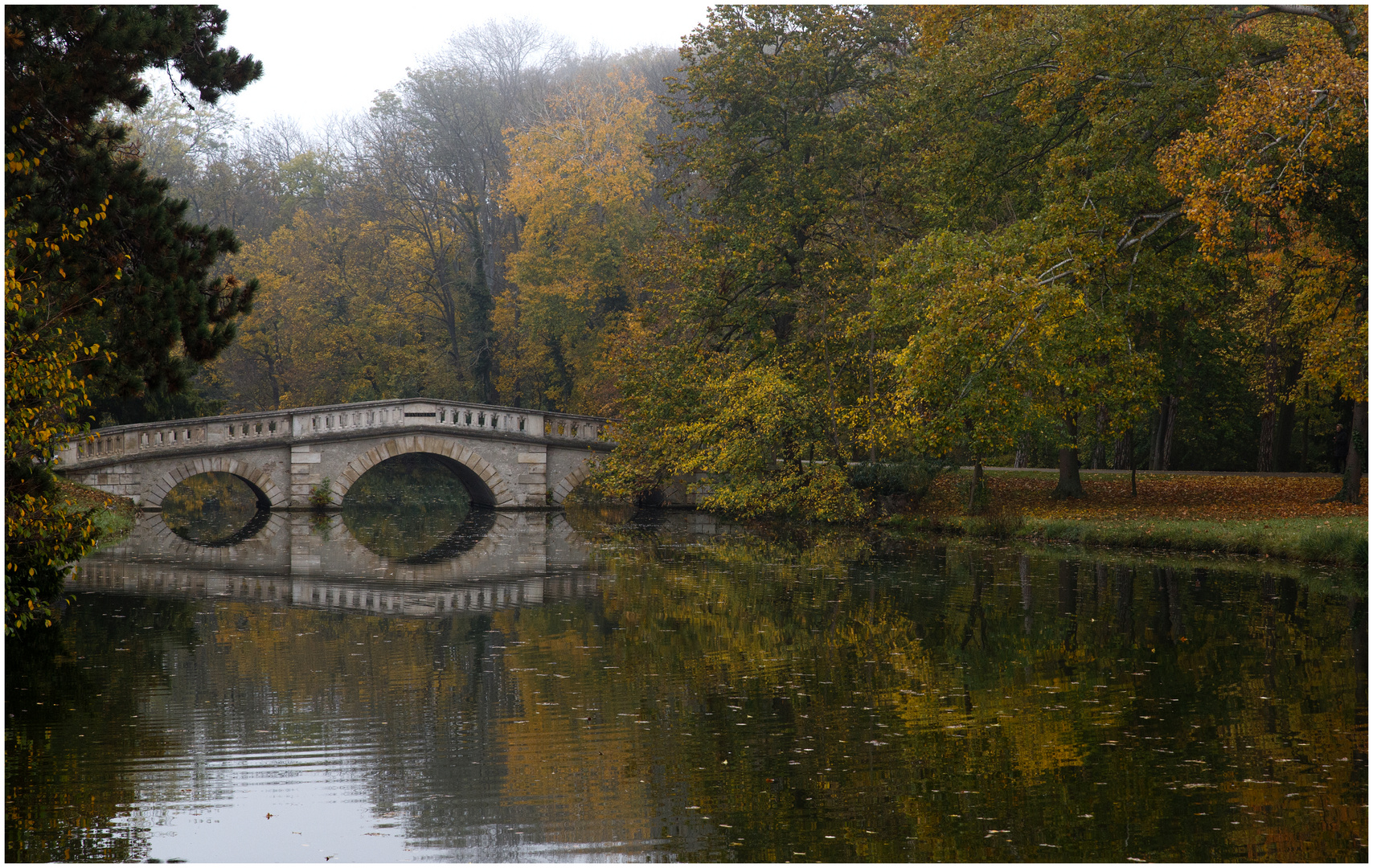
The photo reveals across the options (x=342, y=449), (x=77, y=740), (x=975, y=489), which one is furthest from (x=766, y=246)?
(x=77, y=740)

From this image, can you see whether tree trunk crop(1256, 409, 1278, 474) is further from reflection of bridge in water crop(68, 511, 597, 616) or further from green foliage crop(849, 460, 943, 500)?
reflection of bridge in water crop(68, 511, 597, 616)

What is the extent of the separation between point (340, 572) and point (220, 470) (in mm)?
10271

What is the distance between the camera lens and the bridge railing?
24859 mm

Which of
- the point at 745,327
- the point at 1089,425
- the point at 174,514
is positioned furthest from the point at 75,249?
the point at 174,514

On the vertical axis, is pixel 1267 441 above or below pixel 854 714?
above

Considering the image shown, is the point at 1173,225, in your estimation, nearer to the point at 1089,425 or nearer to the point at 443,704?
the point at 1089,425

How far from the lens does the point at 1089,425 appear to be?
2306 centimetres

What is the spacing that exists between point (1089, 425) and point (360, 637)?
1617 centimetres

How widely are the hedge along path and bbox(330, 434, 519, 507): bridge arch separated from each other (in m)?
10.1

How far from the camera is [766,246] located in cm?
2284

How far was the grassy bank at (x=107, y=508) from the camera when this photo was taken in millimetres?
20141

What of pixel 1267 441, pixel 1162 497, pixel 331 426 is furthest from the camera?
pixel 1267 441

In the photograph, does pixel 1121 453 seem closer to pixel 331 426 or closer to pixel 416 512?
pixel 416 512

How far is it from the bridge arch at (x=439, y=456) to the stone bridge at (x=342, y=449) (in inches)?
0.7
